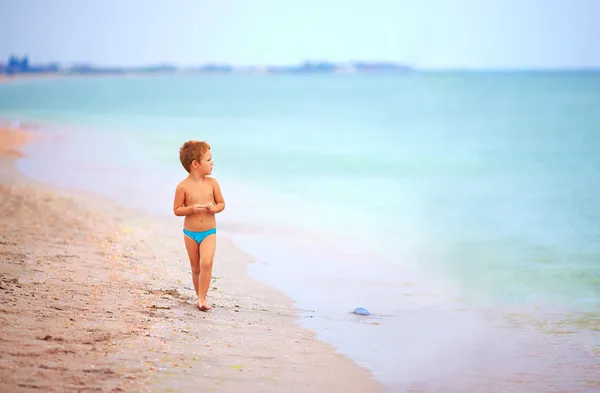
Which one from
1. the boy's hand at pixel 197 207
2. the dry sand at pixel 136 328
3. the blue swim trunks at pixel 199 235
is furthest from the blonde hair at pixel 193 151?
the dry sand at pixel 136 328

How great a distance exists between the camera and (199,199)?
14.8ft

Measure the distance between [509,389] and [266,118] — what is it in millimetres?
32079

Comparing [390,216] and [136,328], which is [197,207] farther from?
[390,216]

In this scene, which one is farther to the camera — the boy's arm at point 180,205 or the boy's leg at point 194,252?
the boy's leg at point 194,252

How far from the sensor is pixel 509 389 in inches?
162

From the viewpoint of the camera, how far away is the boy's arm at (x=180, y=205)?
4434 millimetres

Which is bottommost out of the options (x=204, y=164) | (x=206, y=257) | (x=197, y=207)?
(x=206, y=257)

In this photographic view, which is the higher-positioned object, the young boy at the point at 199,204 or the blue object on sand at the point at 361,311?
the young boy at the point at 199,204

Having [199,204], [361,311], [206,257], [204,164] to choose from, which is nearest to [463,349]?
[361,311]

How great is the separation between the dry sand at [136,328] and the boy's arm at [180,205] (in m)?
0.60

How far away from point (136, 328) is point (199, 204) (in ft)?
2.71

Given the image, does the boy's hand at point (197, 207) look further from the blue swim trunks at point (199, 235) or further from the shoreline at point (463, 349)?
the shoreline at point (463, 349)

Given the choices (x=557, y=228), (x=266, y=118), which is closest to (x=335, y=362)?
(x=557, y=228)

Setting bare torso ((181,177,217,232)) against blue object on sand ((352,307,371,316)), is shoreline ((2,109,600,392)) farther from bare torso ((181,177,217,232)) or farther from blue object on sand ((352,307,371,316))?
bare torso ((181,177,217,232))
